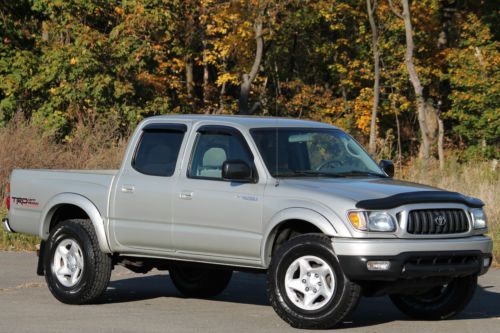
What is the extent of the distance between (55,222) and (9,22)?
26578 mm

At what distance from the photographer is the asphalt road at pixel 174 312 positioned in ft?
34.2

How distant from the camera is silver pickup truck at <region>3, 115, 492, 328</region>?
1009 centimetres

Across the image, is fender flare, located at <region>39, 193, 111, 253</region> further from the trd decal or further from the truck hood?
the truck hood

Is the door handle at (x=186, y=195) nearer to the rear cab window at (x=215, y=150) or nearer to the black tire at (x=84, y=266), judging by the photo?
the rear cab window at (x=215, y=150)

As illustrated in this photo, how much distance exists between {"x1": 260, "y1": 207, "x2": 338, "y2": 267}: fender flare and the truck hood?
0.68 feet

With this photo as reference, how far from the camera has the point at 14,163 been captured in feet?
80.1

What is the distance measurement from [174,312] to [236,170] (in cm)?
163

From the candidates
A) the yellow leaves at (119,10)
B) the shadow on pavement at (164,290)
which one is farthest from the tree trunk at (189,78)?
the shadow on pavement at (164,290)

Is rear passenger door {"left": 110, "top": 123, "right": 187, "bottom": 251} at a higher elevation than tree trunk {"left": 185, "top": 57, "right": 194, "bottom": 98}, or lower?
lower

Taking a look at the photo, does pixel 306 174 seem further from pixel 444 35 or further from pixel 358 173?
pixel 444 35

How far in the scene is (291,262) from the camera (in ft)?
33.9

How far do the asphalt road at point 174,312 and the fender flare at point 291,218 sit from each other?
63 cm

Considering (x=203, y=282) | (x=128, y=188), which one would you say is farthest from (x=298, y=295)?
(x=203, y=282)

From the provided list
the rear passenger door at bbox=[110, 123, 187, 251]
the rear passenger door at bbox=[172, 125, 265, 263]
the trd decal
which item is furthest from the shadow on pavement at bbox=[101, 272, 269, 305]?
the rear passenger door at bbox=[172, 125, 265, 263]
